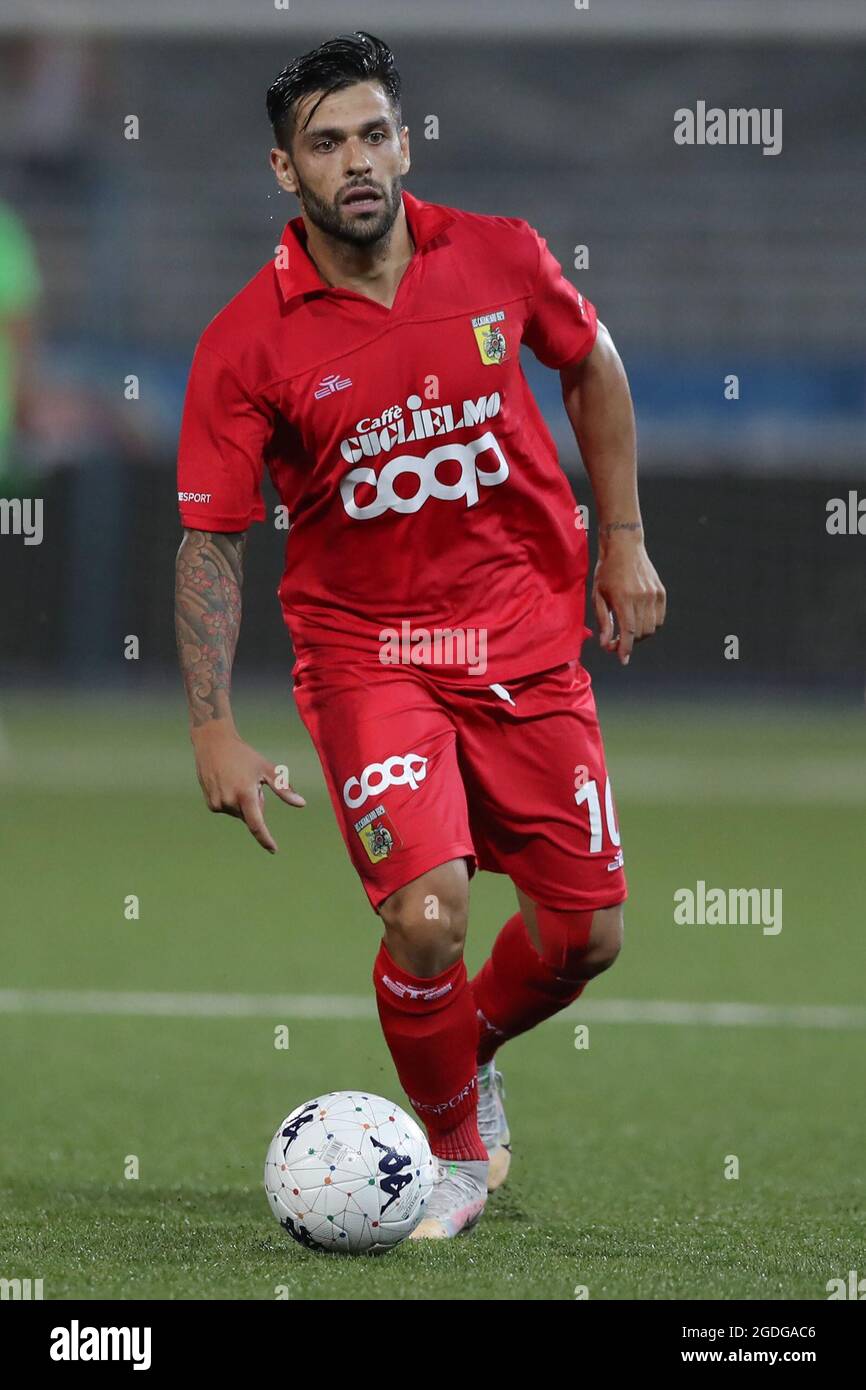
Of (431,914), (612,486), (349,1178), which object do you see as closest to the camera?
(349,1178)

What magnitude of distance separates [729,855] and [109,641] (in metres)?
7.60

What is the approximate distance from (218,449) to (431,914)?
941 mm

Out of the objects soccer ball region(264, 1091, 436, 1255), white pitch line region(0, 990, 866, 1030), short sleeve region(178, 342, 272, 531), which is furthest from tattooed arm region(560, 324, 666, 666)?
white pitch line region(0, 990, 866, 1030)

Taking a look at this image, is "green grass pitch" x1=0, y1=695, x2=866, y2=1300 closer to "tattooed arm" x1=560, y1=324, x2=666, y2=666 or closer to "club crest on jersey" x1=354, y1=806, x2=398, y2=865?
"club crest on jersey" x1=354, y1=806, x2=398, y2=865

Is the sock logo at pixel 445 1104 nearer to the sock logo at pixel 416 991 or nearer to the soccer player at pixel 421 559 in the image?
the soccer player at pixel 421 559

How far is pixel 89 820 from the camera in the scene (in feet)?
34.8

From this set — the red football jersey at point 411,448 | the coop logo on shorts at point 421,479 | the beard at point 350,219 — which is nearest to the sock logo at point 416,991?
the red football jersey at point 411,448

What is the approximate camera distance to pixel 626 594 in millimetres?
4434

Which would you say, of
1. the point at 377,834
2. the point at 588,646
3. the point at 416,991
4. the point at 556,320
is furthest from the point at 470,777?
the point at 588,646

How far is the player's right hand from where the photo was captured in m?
3.87

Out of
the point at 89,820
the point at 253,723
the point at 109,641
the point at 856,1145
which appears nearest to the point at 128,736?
the point at 253,723

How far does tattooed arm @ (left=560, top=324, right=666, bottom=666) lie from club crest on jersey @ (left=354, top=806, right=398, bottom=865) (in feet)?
2.25

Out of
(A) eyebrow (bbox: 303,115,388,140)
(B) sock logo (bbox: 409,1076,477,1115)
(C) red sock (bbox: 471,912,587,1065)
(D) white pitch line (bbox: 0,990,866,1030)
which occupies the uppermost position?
(A) eyebrow (bbox: 303,115,388,140)

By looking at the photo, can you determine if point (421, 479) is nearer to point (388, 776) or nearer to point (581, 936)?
point (388, 776)
